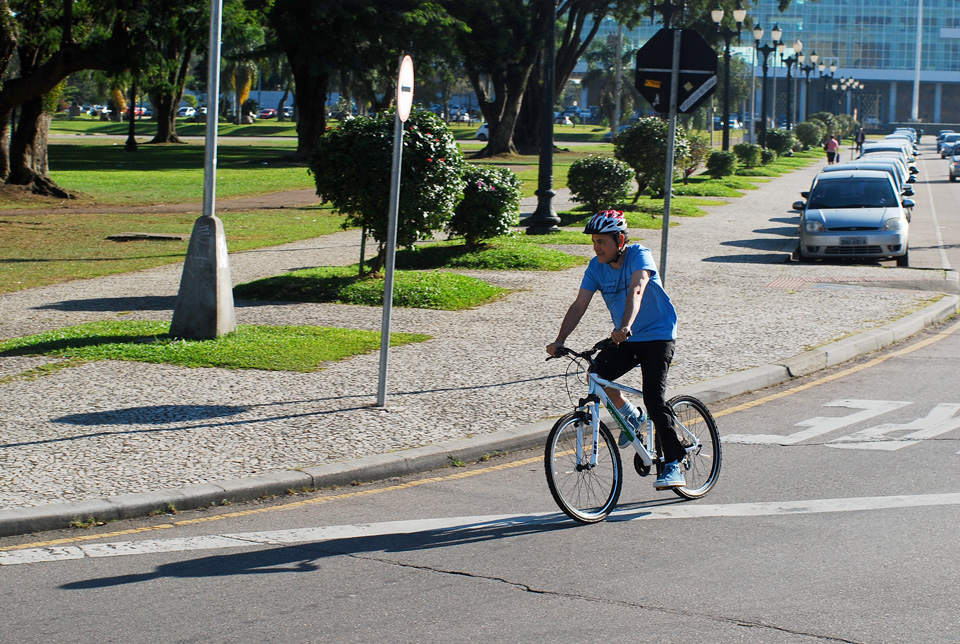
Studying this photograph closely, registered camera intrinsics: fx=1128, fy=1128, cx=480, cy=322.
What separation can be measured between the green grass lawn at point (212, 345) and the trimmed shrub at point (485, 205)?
5.73 m

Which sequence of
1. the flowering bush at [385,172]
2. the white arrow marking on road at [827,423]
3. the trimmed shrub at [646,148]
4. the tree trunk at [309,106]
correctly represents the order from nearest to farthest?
the white arrow marking on road at [827,423]
the flowering bush at [385,172]
the trimmed shrub at [646,148]
the tree trunk at [309,106]

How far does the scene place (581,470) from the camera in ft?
20.1

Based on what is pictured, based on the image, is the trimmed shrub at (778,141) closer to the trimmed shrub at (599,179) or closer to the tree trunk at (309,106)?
the tree trunk at (309,106)

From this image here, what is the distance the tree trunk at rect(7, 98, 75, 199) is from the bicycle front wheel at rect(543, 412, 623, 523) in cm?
2660

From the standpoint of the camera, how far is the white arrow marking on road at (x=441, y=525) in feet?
18.5

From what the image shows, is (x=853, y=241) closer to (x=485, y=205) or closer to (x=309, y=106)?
(x=485, y=205)

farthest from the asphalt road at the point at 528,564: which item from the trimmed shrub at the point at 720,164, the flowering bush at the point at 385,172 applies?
the trimmed shrub at the point at 720,164

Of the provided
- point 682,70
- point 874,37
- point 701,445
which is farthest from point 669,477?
point 874,37

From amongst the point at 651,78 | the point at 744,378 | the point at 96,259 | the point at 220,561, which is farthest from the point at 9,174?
the point at 220,561

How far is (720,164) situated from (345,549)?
134 ft

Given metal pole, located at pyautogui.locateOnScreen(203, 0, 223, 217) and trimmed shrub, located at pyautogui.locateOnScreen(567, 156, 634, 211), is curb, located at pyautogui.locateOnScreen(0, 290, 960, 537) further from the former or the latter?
trimmed shrub, located at pyautogui.locateOnScreen(567, 156, 634, 211)

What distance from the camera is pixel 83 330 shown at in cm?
1135

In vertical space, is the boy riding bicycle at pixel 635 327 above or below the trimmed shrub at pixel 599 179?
below

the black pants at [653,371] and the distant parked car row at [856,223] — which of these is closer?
the black pants at [653,371]
